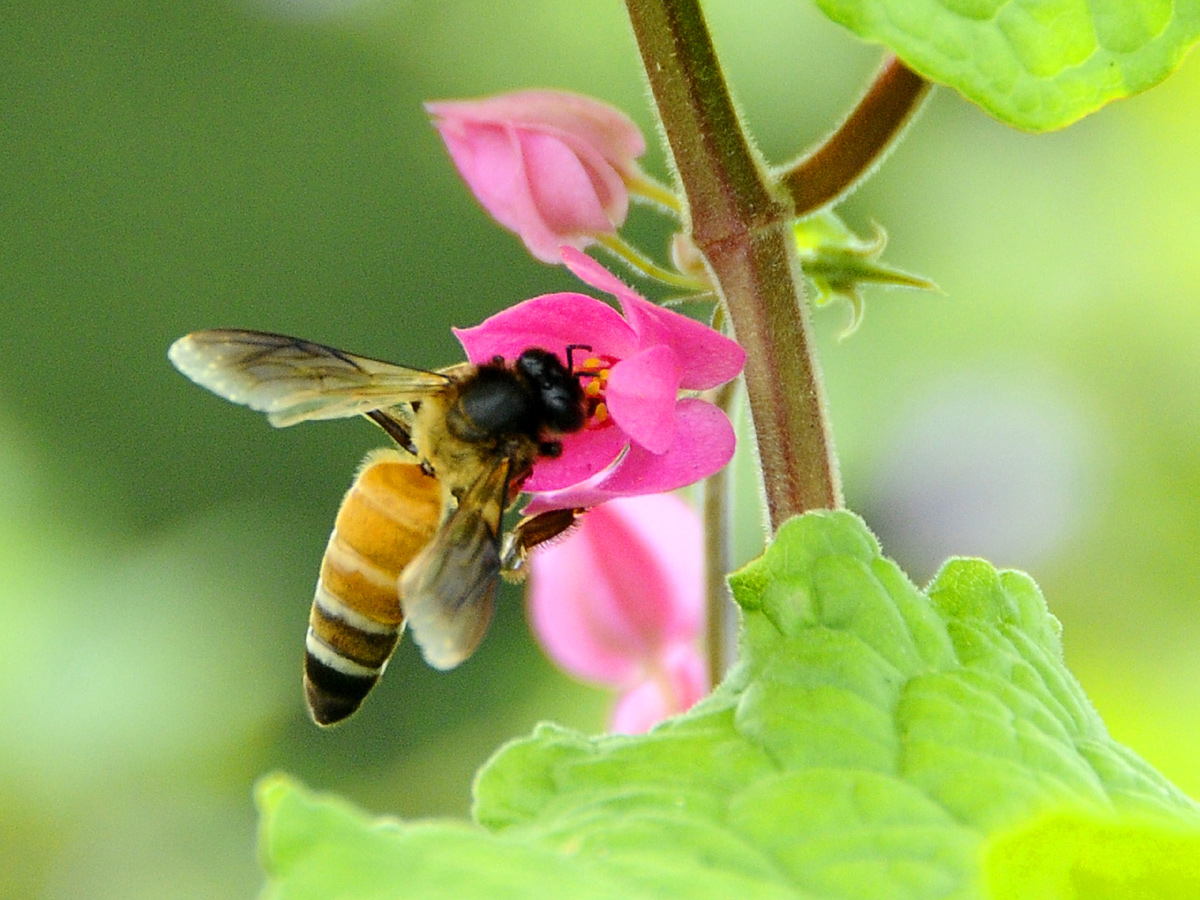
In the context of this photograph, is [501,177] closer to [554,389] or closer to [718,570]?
[554,389]

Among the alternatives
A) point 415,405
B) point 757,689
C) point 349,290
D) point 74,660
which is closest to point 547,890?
point 757,689

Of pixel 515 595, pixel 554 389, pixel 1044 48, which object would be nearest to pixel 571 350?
pixel 554 389

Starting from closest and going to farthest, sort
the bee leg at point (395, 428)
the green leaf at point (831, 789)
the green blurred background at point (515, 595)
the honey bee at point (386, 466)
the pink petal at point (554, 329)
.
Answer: the green leaf at point (831, 789)
the pink petal at point (554, 329)
the honey bee at point (386, 466)
the bee leg at point (395, 428)
the green blurred background at point (515, 595)

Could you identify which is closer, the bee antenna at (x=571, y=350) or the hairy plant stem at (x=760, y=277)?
the hairy plant stem at (x=760, y=277)

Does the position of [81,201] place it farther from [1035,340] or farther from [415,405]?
[415,405]

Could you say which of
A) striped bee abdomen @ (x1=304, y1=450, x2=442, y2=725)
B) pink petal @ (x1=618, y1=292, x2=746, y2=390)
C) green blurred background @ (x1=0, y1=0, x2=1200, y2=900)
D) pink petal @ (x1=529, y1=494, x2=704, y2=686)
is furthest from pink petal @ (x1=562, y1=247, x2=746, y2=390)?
green blurred background @ (x1=0, y1=0, x2=1200, y2=900)

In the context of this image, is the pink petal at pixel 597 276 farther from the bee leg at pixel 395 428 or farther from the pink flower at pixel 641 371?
the bee leg at pixel 395 428

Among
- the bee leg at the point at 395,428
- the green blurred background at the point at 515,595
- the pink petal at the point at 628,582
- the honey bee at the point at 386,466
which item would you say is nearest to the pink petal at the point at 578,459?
the honey bee at the point at 386,466
